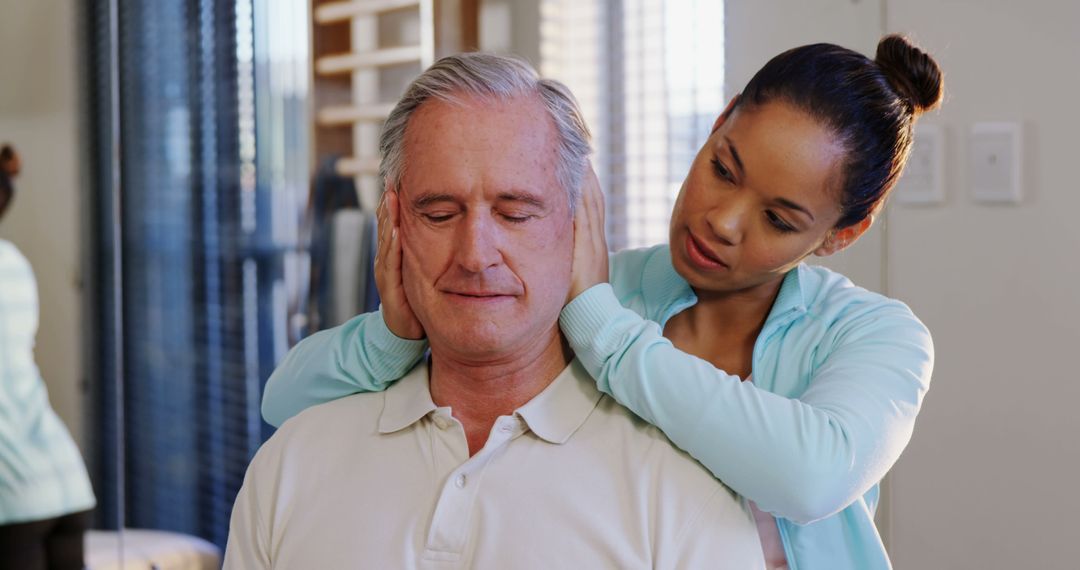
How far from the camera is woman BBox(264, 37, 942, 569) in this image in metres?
1.17

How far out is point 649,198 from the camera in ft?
6.97

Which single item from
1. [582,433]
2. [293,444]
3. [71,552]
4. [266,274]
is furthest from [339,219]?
[582,433]

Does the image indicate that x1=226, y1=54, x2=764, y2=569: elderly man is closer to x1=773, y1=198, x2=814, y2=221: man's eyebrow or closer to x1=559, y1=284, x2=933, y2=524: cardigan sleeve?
x1=559, y1=284, x2=933, y2=524: cardigan sleeve

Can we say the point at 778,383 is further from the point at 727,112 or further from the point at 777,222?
the point at 727,112

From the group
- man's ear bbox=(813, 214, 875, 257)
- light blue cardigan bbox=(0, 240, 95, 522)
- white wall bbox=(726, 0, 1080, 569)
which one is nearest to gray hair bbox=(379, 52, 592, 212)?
man's ear bbox=(813, 214, 875, 257)

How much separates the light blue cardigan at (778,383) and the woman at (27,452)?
1197 mm

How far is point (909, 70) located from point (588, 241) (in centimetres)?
45

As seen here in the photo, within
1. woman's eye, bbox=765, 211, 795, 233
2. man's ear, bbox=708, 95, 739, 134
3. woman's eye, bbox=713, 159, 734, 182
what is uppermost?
man's ear, bbox=708, 95, 739, 134

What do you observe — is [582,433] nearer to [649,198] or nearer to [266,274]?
[649,198]

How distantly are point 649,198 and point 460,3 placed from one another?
2.94 ft

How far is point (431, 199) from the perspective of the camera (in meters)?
1.31

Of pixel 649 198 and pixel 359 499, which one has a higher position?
pixel 649 198

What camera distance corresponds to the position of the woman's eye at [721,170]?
4.41 feet

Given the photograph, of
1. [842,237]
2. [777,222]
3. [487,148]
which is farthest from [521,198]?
[842,237]
